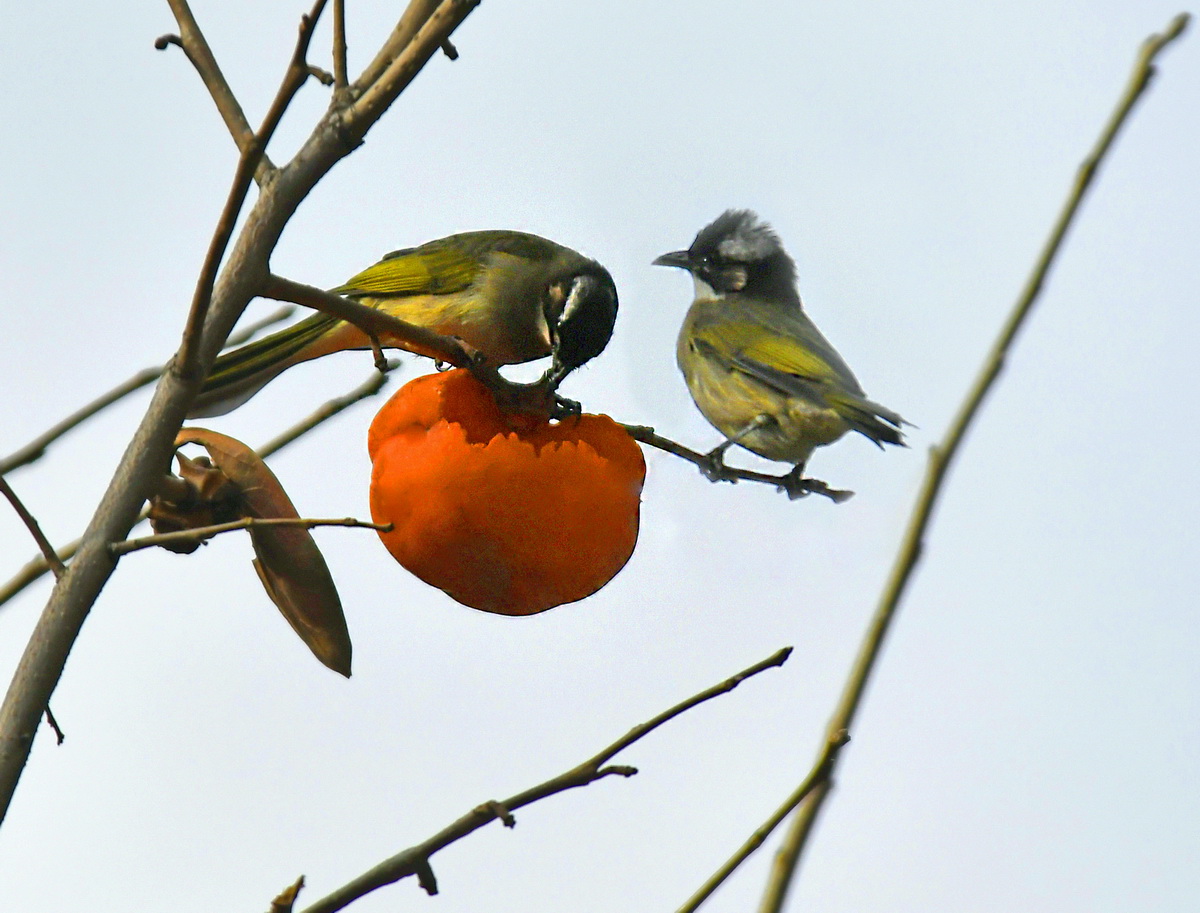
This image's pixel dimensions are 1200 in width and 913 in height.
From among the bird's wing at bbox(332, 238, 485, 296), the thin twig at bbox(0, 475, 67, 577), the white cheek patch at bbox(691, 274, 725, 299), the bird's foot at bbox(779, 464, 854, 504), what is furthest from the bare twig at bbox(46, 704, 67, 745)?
the white cheek patch at bbox(691, 274, 725, 299)

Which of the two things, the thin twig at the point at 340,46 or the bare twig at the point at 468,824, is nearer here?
the bare twig at the point at 468,824

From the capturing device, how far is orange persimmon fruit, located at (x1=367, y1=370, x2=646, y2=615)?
2.26m

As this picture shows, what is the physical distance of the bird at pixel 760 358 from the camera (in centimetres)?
637

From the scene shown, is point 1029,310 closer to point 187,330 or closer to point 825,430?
point 187,330

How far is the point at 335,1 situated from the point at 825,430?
464 cm

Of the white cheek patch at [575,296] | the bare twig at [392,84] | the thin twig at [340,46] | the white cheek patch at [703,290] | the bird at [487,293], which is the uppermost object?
the white cheek patch at [703,290]

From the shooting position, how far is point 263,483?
2.28 meters

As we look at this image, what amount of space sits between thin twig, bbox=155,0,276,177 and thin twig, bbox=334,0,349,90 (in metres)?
0.16

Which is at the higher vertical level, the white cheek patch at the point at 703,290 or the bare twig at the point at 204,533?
the white cheek patch at the point at 703,290

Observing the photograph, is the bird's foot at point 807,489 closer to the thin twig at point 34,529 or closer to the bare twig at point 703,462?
the bare twig at point 703,462

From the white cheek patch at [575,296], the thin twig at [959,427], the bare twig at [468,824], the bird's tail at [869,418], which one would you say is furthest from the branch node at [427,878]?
the bird's tail at [869,418]

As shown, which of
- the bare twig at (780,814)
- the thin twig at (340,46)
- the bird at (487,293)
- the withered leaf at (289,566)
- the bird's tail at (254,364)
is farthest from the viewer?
the bird at (487,293)

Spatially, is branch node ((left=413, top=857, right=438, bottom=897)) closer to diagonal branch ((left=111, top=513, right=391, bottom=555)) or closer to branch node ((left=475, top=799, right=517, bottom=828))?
branch node ((left=475, top=799, right=517, bottom=828))

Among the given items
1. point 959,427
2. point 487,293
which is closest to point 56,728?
point 959,427
